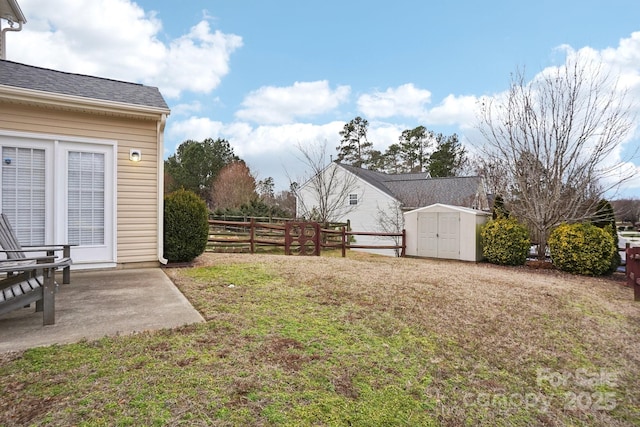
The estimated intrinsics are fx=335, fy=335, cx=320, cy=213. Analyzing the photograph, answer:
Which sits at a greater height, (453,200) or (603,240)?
(453,200)

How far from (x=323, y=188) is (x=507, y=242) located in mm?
11285

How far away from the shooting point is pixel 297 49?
12.6 m

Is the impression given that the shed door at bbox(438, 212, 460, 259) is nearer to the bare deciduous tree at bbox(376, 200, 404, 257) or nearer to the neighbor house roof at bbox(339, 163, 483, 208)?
the bare deciduous tree at bbox(376, 200, 404, 257)

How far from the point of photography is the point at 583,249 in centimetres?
789

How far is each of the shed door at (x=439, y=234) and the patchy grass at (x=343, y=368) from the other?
5980 millimetres

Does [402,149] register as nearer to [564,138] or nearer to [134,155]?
[564,138]

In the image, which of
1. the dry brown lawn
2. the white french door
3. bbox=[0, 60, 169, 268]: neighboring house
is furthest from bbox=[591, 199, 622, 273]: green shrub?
the white french door

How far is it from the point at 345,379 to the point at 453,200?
18313 millimetres

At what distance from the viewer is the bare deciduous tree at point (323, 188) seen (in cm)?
1773

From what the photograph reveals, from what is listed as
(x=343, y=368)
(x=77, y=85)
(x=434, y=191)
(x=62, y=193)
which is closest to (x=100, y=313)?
(x=343, y=368)

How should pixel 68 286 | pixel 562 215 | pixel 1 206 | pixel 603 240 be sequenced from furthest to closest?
pixel 562 215 → pixel 603 240 → pixel 1 206 → pixel 68 286

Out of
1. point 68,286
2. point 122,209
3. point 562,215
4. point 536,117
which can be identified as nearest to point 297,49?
point 536,117

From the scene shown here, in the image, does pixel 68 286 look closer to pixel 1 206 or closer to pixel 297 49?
pixel 1 206

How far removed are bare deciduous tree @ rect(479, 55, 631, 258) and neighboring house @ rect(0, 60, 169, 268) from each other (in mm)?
9348
